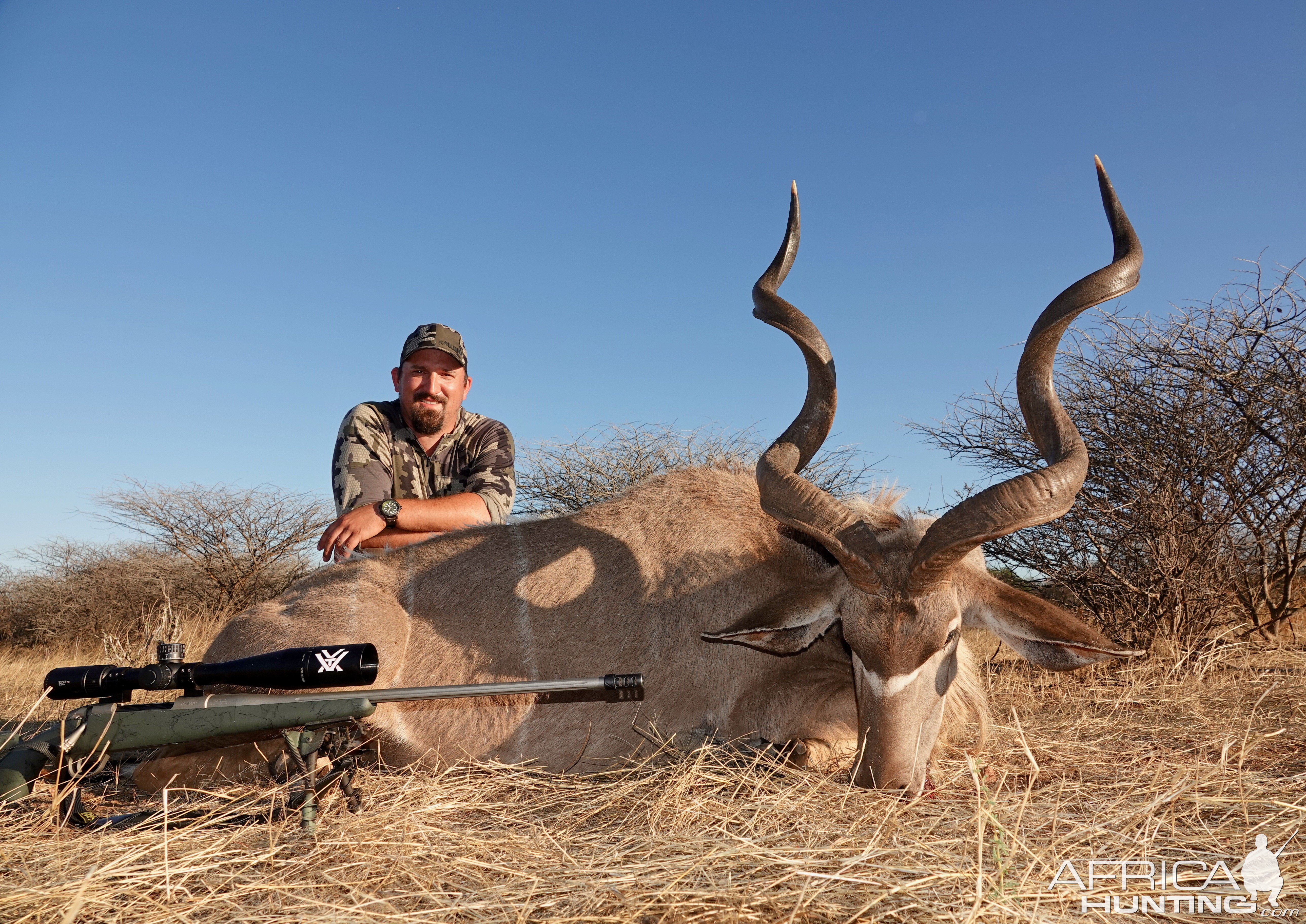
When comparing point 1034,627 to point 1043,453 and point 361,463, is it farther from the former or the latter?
point 361,463

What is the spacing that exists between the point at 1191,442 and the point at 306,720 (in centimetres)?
574

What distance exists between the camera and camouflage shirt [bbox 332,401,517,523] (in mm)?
5355

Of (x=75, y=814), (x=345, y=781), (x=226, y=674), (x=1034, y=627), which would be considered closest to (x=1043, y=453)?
(x=1034, y=627)

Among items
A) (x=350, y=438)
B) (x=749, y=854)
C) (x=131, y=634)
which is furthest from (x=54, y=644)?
(x=749, y=854)

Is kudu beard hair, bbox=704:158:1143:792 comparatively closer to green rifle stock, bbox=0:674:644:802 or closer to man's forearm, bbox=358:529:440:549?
green rifle stock, bbox=0:674:644:802

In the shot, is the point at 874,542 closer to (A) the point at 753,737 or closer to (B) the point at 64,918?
(A) the point at 753,737

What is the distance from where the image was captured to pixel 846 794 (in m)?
2.96

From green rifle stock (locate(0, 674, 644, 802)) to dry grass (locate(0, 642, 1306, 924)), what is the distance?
200 millimetres

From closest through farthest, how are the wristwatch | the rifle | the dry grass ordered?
the dry grass → the rifle → the wristwatch

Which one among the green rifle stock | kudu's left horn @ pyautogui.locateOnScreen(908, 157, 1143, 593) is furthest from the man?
kudu's left horn @ pyautogui.locateOnScreen(908, 157, 1143, 593)

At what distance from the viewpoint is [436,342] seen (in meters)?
5.72

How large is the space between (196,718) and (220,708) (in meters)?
0.09

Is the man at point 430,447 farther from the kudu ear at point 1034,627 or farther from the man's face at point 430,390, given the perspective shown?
the kudu ear at point 1034,627

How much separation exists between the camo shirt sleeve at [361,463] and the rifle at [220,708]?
89.1 inches
